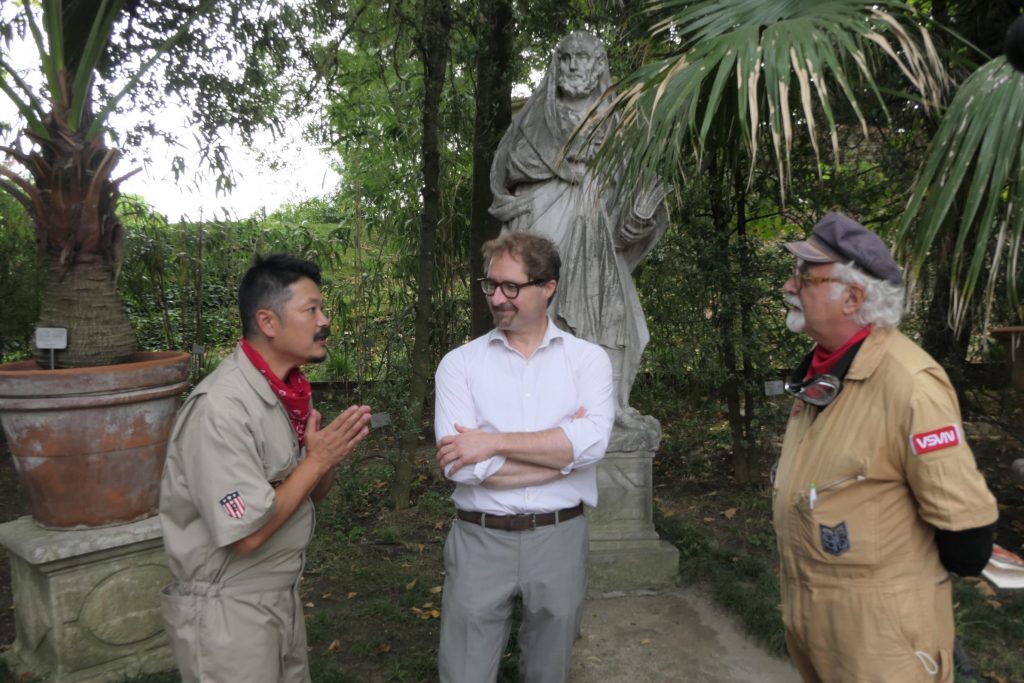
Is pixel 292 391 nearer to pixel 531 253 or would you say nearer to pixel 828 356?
pixel 531 253

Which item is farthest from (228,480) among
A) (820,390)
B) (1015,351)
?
(1015,351)

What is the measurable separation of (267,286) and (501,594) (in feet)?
3.72

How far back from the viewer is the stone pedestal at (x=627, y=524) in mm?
4078

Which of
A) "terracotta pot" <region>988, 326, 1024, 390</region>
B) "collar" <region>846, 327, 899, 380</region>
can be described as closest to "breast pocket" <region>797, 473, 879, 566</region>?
"collar" <region>846, 327, 899, 380</region>

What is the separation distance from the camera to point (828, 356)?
2055 millimetres

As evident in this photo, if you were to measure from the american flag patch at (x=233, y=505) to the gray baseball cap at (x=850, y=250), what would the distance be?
154cm

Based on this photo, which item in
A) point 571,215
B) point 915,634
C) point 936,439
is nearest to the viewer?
point 936,439

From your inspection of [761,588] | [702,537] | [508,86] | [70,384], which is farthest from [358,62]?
[761,588]

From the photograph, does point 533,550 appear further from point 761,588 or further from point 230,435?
point 761,588

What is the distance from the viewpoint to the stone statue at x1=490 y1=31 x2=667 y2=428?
3943 millimetres

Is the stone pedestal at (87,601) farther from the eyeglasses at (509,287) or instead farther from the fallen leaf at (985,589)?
the fallen leaf at (985,589)

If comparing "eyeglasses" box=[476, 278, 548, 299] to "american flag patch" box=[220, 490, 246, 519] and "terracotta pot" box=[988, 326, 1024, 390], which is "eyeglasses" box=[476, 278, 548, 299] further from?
"terracotta pot" box=[988, 326, 1024, 390]

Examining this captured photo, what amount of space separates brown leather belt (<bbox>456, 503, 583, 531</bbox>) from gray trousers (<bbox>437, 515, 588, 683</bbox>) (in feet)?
0.05

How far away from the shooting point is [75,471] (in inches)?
124
